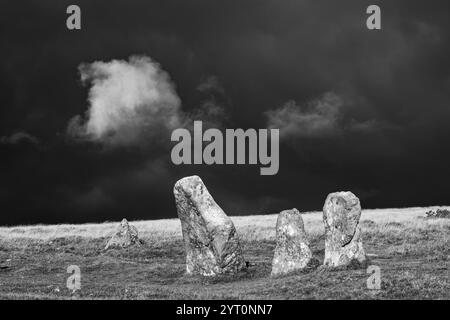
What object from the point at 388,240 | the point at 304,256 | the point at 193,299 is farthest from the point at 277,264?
the point at 388,240

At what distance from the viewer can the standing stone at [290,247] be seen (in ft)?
95.4

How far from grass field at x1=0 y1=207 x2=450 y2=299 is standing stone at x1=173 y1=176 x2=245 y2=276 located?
2.69 ft

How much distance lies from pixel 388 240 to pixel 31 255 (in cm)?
2605

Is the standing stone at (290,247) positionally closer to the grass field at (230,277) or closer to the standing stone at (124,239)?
the grass field at (230,277)

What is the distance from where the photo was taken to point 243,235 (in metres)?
50.9

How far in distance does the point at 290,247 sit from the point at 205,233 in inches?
187

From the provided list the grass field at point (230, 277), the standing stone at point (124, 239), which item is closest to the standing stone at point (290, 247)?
the grass field at point (230, 277)

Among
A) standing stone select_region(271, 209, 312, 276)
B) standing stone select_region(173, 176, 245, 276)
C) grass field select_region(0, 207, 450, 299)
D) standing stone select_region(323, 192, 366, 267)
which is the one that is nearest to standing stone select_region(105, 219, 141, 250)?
grass field select_region(0, 207, 450, 299)

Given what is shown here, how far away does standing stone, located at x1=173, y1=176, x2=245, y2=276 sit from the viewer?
31.1 metres

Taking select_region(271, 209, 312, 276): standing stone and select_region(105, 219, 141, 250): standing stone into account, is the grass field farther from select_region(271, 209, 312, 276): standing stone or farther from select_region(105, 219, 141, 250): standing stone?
select_region(105, 219, 141, 250): standing stone

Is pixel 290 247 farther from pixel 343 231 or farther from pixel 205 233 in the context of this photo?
pixel 205 233

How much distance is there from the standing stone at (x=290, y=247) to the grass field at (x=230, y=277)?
709mm

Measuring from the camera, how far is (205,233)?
103 ft
